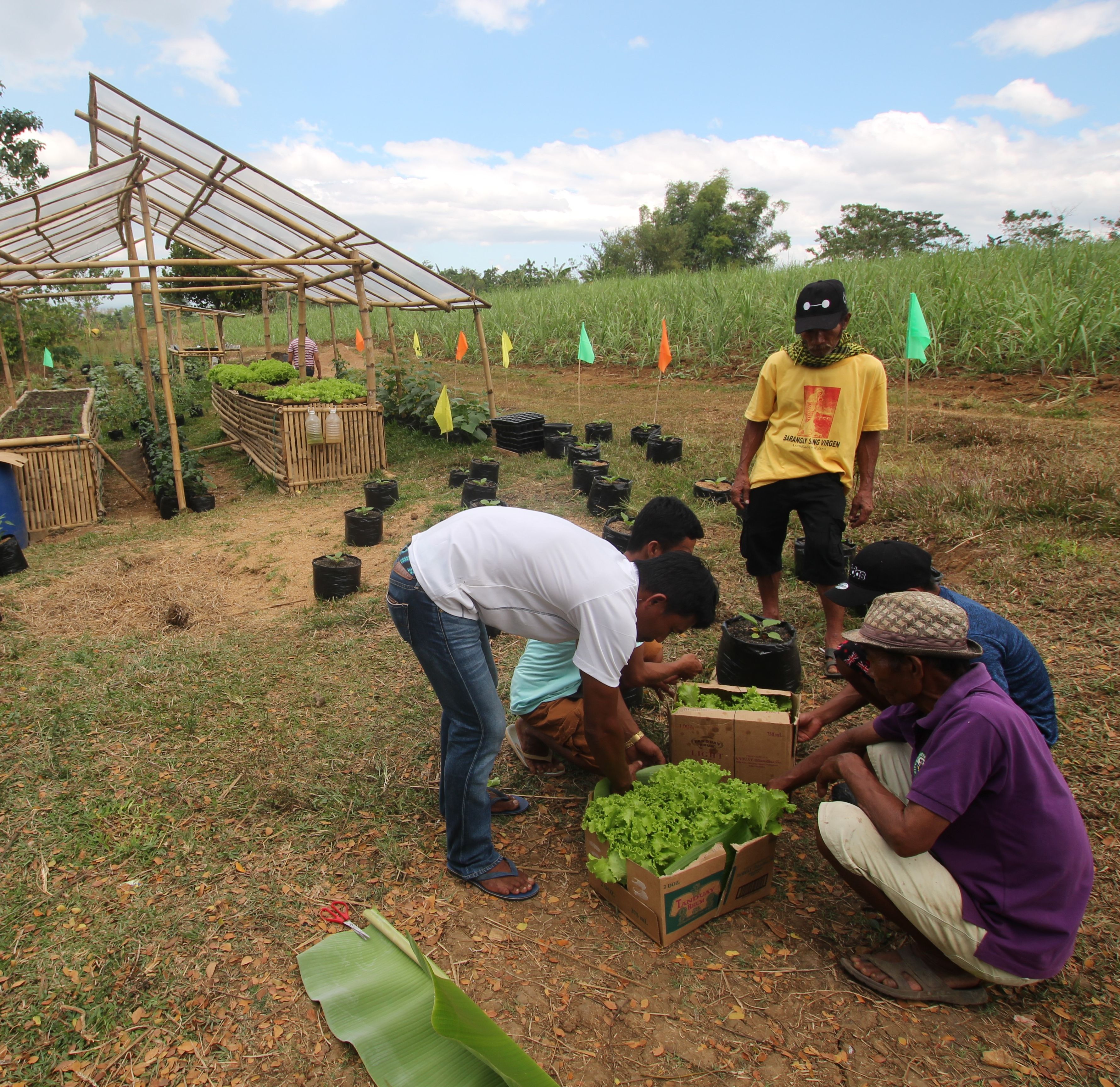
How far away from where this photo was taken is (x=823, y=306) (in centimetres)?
382

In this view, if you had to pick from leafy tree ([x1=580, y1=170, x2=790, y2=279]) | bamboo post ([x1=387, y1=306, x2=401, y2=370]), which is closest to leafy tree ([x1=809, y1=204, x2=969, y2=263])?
leafy tree ([x1=580, y1=170, x2=790, y2=279])

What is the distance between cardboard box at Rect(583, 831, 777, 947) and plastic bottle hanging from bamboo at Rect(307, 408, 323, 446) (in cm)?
782

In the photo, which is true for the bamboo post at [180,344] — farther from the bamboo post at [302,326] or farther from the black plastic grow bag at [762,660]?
the black plastic grow bag at [762,660]

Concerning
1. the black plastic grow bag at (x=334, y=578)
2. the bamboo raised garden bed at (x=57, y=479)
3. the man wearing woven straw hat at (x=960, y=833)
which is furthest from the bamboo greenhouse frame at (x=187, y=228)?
the man wearing woven straw hat at (x=960, y=833)

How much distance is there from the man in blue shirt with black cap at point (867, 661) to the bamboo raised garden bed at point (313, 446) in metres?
7.85

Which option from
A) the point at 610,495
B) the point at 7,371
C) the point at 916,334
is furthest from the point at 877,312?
the point at 7,371

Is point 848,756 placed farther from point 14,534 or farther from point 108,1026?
point 14,534

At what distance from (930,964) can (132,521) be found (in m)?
9.30

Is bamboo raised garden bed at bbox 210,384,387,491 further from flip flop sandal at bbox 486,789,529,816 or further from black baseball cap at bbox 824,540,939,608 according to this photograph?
black baseball cap at bbox 824,540,939,608

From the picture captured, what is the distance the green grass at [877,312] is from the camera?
389 inches

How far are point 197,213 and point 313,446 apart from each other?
524 cm

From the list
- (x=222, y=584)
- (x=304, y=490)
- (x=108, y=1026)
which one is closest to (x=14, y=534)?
(x=222, y=584)

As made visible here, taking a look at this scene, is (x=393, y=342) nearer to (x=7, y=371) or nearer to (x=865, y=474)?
(x=7, y=371)

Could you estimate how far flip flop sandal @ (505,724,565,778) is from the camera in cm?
355
